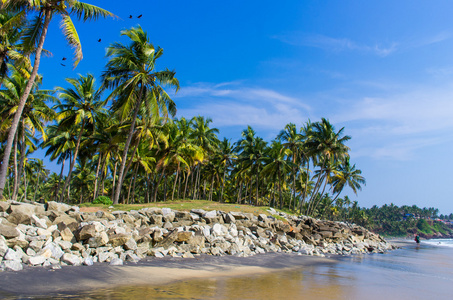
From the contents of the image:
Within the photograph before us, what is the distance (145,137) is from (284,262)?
56.4ft

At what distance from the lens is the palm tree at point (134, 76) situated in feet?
63.8

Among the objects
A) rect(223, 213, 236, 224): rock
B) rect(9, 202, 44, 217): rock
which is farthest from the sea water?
rect(9, 202, 44, 217): rock

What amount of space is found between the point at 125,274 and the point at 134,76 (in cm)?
1482

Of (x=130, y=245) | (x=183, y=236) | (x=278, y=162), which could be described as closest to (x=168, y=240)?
(x=183, y=236)

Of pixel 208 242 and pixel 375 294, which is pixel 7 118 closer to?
pixel 208 242

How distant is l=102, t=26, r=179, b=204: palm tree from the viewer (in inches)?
766

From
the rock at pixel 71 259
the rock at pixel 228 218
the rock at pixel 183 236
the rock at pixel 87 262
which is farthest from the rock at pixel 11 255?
the rock at pixel 228 218

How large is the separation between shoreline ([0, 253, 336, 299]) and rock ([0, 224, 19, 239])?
1.48 meters

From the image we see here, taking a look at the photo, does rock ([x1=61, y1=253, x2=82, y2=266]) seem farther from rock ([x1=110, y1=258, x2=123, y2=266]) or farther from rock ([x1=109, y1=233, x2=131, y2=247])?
rock ([x1=109, y1=233, x2=131, y2=247])

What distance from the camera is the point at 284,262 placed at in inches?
476

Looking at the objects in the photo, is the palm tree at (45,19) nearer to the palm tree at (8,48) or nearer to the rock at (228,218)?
the palm tree at (8,48)

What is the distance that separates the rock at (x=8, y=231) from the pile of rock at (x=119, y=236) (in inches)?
0.9

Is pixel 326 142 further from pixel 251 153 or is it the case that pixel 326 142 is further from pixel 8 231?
pixel 8 231

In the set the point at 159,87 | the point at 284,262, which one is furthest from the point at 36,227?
the point at 159,87
